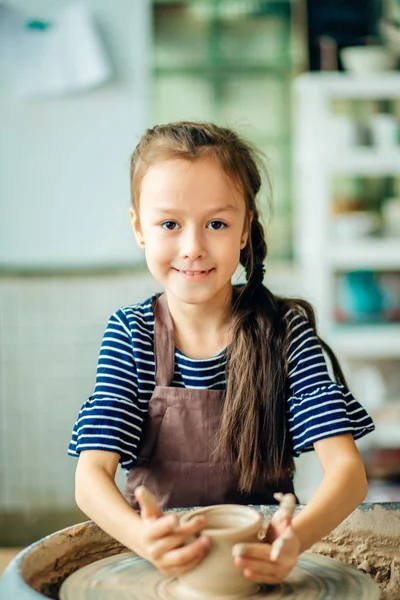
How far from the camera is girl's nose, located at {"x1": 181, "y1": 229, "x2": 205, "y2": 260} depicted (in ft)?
4.07

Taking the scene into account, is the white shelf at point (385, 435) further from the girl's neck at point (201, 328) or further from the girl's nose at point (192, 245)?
the girl's nose at point (192, 245)

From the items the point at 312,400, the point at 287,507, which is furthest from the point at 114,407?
the point at 287,507

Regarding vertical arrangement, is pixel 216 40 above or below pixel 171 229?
above

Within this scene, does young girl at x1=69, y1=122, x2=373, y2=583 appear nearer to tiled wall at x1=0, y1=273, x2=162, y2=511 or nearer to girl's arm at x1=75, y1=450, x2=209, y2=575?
girl's arm at x1=75, y1=450, x2=209, y2=575

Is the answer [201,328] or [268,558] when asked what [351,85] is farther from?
[268,558]

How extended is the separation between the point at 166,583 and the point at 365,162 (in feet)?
8.55

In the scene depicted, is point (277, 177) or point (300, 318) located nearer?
point (300, 318)

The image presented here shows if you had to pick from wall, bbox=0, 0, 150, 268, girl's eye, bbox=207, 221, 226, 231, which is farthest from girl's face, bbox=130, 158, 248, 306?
wall, bbox=0, 0, 150, 268

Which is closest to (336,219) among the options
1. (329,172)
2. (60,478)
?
(329,172)

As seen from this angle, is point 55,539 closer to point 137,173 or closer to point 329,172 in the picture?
point 137,173

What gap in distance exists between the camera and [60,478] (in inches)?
140

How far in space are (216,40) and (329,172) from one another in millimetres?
798

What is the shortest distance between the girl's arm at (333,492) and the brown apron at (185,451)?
0.62ft

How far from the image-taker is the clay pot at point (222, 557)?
984 millimetres
